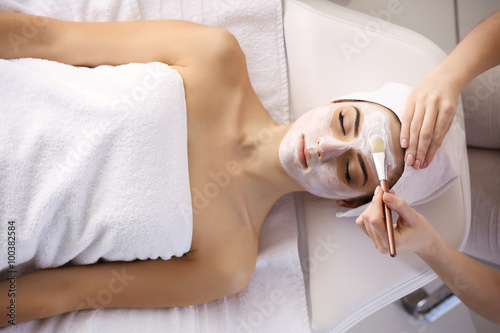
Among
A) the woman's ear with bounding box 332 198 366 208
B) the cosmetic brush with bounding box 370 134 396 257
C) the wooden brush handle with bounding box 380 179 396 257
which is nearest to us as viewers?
the wooden brush handle with bounding box 380 179 396 257

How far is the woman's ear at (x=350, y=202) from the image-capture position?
3.62 ft

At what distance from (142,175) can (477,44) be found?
2.94 feet

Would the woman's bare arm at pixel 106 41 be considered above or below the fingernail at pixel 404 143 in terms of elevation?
above

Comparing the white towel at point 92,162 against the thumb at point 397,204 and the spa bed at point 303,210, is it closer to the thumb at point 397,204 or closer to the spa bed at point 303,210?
the spa bed at point 303,210

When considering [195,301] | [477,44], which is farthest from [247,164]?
[477,44]

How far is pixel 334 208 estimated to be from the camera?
48.9 inches

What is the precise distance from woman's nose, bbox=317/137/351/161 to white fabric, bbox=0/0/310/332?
320 mm

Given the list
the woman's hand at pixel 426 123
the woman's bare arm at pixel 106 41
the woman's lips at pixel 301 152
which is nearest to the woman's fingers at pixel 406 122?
the woman's hand at pixel 426 123

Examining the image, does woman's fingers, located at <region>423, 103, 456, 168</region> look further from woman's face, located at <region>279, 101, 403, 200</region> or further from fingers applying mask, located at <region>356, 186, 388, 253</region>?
fingers applying mask, located at <region>356, 186, 388, 253</region>

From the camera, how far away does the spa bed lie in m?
1.17

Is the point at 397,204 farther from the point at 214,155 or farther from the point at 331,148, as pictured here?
the point at 214,155

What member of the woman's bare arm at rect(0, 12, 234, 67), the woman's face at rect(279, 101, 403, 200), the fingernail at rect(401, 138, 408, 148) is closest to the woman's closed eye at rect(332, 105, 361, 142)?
the woman's face at rect(279, 101, 403, 200)

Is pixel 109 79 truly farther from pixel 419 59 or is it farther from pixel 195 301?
pixel 419 59

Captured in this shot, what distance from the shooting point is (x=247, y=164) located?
120cm
